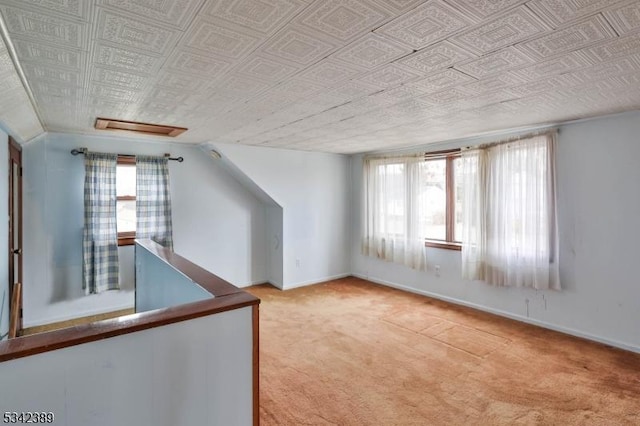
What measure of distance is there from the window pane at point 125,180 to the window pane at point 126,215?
0.43 feet

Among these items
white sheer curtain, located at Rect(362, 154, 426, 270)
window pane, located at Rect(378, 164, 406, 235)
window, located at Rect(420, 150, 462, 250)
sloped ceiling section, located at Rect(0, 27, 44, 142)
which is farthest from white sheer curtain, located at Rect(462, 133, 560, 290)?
sloped ceiling section, located at Rect(0, 27, 44, 142)

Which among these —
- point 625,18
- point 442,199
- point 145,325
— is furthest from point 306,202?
point 625,18

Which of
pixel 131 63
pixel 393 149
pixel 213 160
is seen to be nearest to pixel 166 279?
pixel 131 63

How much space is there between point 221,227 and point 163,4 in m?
3.91

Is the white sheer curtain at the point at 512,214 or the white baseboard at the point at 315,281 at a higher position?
the white sheer curtain at the point at 512,214

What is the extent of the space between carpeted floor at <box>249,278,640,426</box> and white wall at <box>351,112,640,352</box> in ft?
0.74

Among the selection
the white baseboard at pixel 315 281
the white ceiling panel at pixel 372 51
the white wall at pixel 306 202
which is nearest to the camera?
the white ceiling panel at pixel 372 51

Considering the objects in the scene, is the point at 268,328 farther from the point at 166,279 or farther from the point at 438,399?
the point at 438,399

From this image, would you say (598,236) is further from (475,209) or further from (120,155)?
(120,155)

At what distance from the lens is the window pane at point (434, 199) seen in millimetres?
4508

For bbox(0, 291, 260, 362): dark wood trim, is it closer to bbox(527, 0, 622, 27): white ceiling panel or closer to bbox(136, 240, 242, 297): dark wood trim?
bbox(136, 240, 242, 297): dark wood trim

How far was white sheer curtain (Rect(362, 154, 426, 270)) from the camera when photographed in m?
4.64

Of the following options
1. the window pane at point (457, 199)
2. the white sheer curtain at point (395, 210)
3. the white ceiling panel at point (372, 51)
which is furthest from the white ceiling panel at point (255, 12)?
the white sheer curtain at point (395, 210)

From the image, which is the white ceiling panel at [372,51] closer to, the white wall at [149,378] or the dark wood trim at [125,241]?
the white wall at [149,378]
